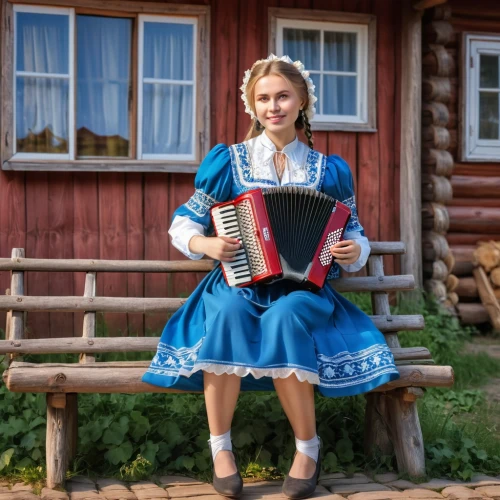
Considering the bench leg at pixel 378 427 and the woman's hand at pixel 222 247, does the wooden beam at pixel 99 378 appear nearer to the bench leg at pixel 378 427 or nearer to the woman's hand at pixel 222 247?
the bench leg at pixel 378 427

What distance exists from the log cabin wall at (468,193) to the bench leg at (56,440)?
4.69 metres

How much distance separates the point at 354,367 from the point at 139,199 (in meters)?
3.27

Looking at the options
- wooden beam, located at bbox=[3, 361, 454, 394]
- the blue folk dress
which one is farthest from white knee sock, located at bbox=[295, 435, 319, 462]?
wooden beam, located at bbox=[3, 361, 454, 394]

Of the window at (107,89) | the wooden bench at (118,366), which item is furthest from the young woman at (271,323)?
the window at (107,89)

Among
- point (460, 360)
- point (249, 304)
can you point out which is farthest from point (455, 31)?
point (249, 304)

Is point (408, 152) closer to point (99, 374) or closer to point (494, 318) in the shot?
point (494, 318)

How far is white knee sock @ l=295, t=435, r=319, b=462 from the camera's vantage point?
332 centimetres

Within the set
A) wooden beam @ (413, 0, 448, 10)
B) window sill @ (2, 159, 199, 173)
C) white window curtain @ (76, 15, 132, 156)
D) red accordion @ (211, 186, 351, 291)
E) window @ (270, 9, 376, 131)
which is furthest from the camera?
window @ (270, 9, 376, 131)

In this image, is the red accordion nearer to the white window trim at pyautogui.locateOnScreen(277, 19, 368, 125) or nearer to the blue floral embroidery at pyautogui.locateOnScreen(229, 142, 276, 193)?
the blue floral embroidery at pyautogui.locateOnScreen(229, 142, 276, 193)

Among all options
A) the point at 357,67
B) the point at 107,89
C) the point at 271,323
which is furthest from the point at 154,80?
the point at 271,323

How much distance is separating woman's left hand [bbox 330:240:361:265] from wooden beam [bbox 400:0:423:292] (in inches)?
128

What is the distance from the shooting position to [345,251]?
358 centimetres

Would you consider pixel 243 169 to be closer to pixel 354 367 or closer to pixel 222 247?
pixel 222 247

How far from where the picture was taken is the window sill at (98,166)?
6.06 metres
